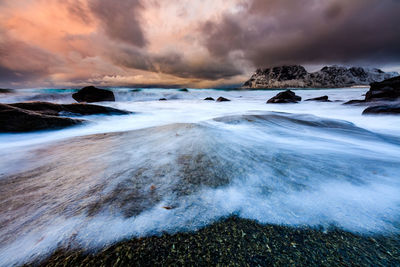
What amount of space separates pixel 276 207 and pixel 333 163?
0.89 m

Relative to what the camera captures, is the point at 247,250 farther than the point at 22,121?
No

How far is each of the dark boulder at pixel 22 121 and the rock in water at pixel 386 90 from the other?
9.80 meters

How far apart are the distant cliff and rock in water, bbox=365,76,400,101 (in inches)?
5701

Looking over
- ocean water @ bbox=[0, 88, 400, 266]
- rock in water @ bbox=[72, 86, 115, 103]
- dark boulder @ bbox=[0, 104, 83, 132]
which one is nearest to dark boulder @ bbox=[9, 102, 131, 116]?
dark boulder @ bbox=[0, 104, 83, 132]

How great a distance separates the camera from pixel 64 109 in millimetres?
4129

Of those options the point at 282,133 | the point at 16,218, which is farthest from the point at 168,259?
the point at 282,133

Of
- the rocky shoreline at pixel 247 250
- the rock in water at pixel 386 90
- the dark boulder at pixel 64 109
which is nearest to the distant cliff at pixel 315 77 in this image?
the rock in water at pixel 386 90

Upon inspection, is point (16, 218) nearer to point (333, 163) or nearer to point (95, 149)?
point (95, 149)

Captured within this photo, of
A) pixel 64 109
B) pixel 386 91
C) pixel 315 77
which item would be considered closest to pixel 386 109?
pixel 386 91

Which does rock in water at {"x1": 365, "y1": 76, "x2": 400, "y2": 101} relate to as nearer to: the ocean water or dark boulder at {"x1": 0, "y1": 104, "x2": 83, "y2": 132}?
the ocean water

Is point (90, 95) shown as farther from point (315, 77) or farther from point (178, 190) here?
point (315, 77)

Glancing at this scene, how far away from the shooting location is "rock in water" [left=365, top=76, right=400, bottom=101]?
588 cm

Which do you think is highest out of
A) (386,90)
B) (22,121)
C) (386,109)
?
(22,121)

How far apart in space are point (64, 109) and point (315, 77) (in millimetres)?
189702
